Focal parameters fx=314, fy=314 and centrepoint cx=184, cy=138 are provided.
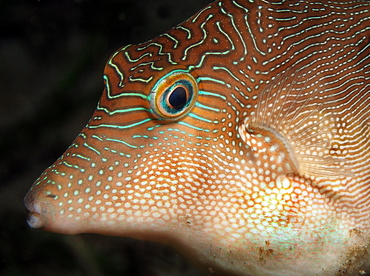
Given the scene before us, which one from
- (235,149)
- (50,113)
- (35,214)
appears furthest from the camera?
(50,113)

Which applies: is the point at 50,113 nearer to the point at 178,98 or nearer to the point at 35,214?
the point at 35,214

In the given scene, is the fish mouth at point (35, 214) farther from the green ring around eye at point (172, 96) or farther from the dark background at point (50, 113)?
the dark background at point (50, 113)

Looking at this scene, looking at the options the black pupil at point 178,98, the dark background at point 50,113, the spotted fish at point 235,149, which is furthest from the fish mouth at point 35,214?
the dark background at point 50,113

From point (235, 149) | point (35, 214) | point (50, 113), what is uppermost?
point (235, 149)

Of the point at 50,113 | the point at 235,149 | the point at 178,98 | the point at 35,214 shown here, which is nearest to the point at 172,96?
the point at 178,98

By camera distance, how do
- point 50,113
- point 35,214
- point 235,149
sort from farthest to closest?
point 50,113 < point 235,149 < point 35,214

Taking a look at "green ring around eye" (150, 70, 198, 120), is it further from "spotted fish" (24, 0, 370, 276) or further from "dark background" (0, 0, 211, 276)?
"dark background" (0, 0, 211, 276)
